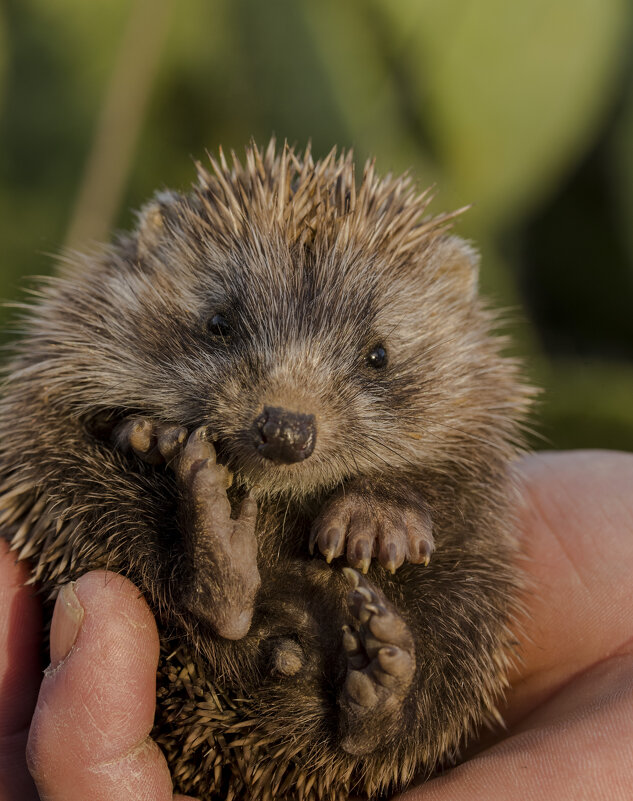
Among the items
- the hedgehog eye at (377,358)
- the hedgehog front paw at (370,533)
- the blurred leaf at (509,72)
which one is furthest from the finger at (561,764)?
the blurred leaf at (509,72)

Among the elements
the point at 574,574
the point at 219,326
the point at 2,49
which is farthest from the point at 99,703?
the point at 2,49

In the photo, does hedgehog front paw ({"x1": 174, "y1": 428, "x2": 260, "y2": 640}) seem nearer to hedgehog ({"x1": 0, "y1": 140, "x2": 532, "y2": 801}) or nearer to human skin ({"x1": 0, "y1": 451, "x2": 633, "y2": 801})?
hedgehog ({"x1": 0, "y1": 140, "x2": 532, "y2": 801})

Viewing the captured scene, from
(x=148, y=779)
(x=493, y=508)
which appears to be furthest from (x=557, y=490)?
(x=148, y=779)

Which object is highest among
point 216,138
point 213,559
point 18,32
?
point 18,32

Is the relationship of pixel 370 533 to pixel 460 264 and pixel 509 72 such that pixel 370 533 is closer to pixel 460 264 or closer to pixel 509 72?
pixel 460 264

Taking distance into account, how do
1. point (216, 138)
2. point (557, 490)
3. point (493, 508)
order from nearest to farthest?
point (493, 508) < point (557, 490) < point (216, 138)

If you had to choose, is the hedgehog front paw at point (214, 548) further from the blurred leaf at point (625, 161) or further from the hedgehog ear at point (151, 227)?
the blurred leaf at point (625, 161)

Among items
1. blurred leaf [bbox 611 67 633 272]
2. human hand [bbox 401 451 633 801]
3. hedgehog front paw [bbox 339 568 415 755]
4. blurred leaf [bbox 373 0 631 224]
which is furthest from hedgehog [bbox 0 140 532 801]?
blurred leaf [bbox 611 67 633 272]

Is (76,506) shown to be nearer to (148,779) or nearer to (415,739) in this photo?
(148,779)
